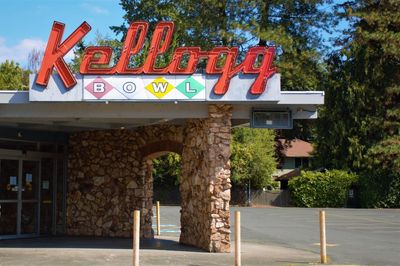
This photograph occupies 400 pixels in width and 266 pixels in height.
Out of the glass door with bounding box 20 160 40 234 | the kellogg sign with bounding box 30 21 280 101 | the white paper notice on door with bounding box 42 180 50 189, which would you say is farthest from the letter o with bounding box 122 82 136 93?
the white paper notice on door with bounding box 42 180 50 189

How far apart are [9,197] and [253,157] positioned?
36.4m

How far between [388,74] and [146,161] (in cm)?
3133

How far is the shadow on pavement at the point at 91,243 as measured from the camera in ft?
52.2

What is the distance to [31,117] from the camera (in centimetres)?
1507

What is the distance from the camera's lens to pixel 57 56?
1395 centimetres

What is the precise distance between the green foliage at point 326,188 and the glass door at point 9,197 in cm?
3507

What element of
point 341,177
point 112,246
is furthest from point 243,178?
point 112,246

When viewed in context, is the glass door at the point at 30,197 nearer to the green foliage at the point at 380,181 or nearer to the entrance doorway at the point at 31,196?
the entrance doorway at the point at 31,196

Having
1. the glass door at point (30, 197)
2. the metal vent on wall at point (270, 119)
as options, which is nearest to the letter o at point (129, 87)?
the metal vent on wall at point (270, 119)

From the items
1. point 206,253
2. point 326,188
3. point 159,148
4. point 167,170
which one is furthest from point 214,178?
point 167,170

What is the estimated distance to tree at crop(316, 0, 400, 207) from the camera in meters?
43.6

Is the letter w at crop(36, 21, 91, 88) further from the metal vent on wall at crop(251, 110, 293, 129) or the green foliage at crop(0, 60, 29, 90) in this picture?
the green foliage at crop(0, 60, 29, 90)

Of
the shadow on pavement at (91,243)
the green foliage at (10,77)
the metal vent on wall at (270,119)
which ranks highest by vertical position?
the green foliage at (10,77)

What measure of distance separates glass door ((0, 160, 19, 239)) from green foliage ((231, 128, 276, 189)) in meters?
35.3
